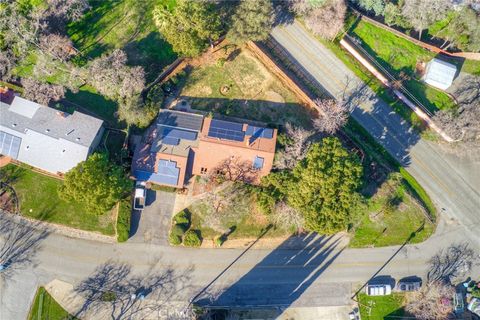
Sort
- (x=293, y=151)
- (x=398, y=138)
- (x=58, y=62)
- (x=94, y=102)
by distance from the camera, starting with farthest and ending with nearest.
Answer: (x=398, y=138), (x=58, y=62), (x=94, y=102), (x=293, y=151)

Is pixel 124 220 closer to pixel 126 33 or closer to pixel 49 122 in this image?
pixel 49 122

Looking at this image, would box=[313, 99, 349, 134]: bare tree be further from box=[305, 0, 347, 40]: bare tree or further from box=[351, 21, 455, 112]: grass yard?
box=[351, 21, 455, 112]: grass yard

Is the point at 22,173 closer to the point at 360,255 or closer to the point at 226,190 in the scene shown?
the point at 226,190

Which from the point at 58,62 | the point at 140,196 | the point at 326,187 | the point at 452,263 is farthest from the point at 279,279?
the point at 58,62

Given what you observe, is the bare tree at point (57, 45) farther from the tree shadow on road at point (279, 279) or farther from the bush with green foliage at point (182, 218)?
the tree shadow on road at point (279, 279)

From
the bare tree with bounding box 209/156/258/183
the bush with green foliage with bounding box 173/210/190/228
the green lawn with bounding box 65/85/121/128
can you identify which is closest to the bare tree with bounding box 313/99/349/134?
the bare tree with bounding box 209/156/258/183

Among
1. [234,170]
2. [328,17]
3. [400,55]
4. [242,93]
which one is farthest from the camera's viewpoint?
[400,55]
